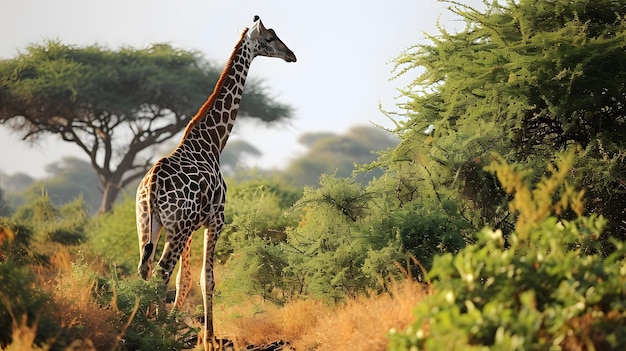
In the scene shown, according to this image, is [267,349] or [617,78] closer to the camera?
[267,349]

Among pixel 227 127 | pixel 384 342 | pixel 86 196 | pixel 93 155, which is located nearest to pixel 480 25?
pixel 227 127

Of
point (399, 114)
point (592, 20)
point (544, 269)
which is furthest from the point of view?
point (399, 114)

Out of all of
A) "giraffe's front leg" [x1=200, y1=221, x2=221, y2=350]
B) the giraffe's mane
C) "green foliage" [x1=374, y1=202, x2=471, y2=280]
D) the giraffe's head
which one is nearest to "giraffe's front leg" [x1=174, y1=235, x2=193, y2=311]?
"giraffe's front leg" [x1=200, y1=221, x2=221, y2=350]

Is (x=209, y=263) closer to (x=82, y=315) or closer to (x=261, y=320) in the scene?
(x=261, y=320)

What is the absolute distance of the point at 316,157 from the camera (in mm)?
61656

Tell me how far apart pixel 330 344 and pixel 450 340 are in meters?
3.20

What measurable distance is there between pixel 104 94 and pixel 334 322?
2255 cm

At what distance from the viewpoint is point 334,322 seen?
8375 mm

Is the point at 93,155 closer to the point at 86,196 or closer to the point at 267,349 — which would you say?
the point at 267,349

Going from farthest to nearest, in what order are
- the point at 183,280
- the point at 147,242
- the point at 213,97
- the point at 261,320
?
the point at 261,320 → the point at 213,97 → the point at 183,280 → the point at 147,242

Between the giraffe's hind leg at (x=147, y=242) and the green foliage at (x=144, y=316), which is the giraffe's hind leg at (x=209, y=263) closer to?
the green foliage at (x=144, y=316)

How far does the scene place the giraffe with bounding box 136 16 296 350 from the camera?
906 cm

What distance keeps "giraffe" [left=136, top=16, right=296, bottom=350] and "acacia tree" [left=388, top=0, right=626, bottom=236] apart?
95.1 inches

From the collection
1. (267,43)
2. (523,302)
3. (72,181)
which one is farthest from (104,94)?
(72,181)
